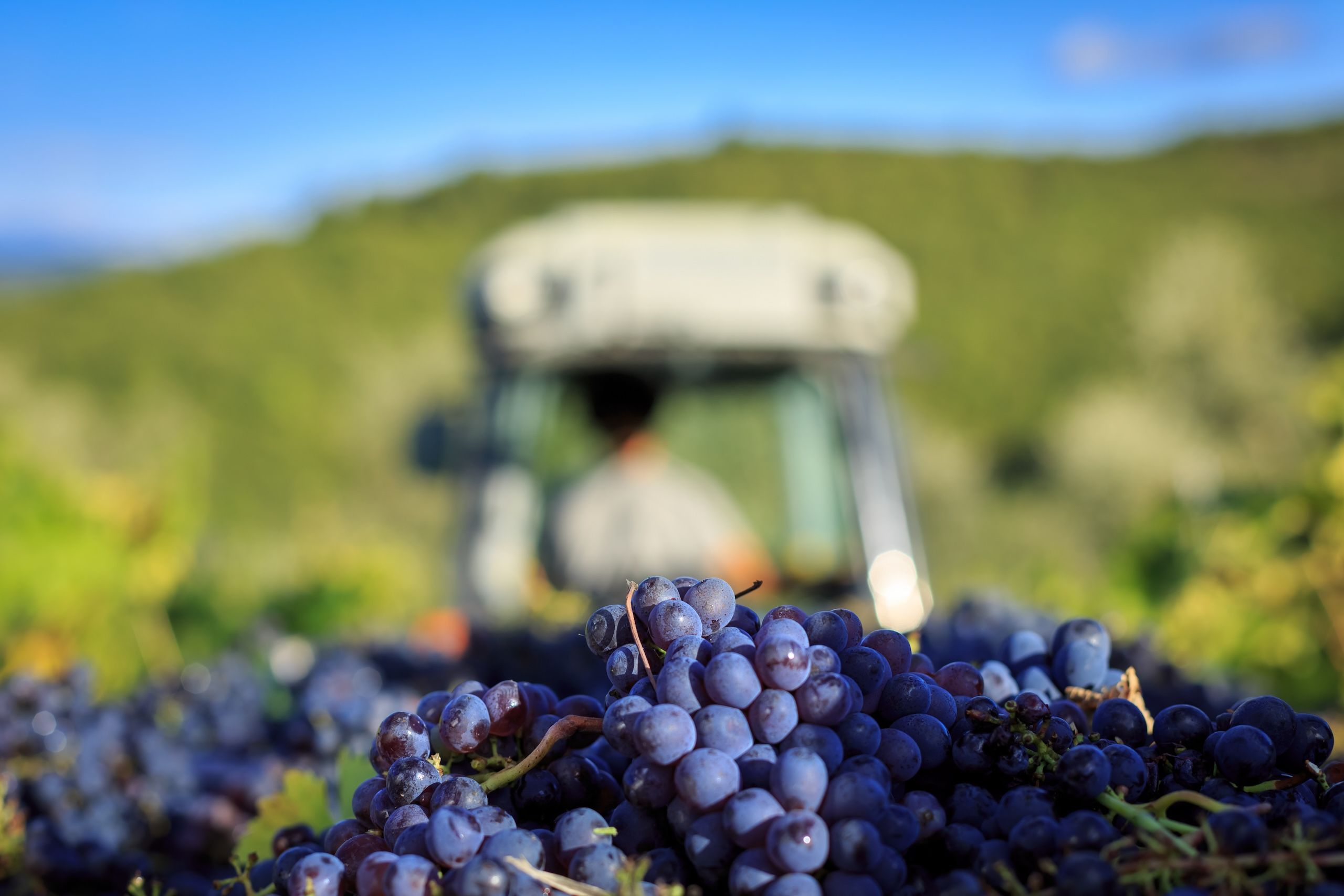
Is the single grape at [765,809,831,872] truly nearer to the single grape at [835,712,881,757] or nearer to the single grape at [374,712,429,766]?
the single grape at [835,712,881,757]

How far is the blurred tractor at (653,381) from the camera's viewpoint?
3.99 m

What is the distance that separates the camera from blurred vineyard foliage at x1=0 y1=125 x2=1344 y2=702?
270 cm

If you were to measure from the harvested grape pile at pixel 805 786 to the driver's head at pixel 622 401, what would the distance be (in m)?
3.59

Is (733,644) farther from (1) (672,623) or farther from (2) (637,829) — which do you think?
(2) (637,829)

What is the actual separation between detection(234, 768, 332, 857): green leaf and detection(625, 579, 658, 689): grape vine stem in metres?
0.52

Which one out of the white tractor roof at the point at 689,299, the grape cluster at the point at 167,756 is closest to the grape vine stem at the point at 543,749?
the grape cluster at the point at 167,756

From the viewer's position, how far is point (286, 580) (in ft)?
17.1

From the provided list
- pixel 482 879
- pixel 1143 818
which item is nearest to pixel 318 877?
pixel 482 879

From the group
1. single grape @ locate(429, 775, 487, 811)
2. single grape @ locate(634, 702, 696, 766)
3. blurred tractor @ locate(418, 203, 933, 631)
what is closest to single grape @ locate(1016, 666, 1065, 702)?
single grape @ locate(634, 702, 696, 766)

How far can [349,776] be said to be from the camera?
1.12m

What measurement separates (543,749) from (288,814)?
48cm

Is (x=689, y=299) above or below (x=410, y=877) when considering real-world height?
above

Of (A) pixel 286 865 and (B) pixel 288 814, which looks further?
(B) pixel 288 814

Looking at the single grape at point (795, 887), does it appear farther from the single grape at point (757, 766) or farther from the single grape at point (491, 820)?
the single grape at point (491, 820)
